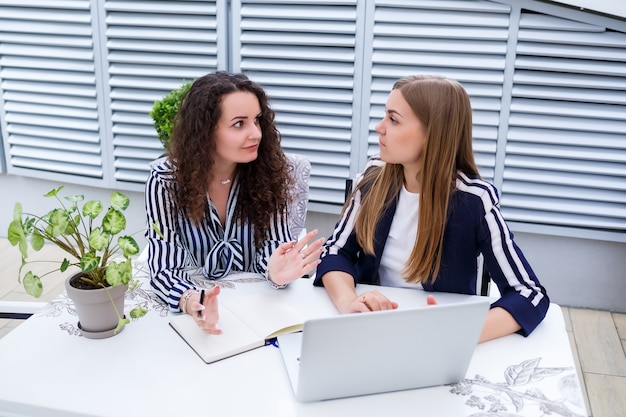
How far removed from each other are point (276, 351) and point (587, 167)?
2353 millimetres

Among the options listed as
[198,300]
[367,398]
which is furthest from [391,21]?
[367,398]

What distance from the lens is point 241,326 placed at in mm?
1460

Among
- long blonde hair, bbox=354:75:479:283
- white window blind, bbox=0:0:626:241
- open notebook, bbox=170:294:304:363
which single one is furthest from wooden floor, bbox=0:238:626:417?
open notebook, bbox=170:294:304:363

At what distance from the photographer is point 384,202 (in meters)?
1.89

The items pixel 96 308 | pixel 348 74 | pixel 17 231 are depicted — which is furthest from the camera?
pixel 348 74

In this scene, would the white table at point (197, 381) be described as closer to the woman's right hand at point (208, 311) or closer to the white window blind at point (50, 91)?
the woman's right hand at point (208, 311)

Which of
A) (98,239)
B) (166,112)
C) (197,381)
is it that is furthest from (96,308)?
(166,112)

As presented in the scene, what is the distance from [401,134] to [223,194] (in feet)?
1.93

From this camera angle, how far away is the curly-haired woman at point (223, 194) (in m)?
1.73

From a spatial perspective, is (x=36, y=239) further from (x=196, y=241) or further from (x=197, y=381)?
(x=196, y=241)

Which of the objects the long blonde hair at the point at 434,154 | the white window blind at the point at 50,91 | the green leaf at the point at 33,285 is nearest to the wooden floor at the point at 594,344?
the white window blind at the point at 50,91

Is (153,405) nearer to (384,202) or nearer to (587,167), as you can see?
(384,202)

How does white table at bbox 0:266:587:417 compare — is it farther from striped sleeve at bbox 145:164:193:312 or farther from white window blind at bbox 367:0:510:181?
white window blind at bbox 367:0:510:181

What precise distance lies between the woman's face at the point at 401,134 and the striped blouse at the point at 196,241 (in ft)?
1.47
